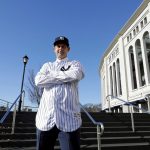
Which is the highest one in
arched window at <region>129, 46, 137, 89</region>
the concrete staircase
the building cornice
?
the building cornice

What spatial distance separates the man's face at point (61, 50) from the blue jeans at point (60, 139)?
78 cm

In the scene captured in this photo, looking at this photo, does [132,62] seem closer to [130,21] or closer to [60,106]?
[130,21]

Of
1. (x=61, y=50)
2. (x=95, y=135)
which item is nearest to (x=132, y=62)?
(x=95, y=135)

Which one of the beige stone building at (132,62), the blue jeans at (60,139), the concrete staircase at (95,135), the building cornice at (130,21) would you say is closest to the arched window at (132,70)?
the beige stone building at (132,62)

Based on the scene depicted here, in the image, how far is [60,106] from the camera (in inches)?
76.9

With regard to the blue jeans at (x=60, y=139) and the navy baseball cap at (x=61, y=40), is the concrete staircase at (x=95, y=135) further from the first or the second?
the navy baseball cap at (x=61, y=40)

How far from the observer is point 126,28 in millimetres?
28453

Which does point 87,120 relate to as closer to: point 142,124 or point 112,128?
point 112,128

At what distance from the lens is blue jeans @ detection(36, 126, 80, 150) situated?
72.4 inches

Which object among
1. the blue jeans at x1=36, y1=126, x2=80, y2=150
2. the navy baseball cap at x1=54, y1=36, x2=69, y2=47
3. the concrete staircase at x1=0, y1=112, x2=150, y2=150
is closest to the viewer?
the blue jeans at x1=36, y1=126, x2=80, y2=150

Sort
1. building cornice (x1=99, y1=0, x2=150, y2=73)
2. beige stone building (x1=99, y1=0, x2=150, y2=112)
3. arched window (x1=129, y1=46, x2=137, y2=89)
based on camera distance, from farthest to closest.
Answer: arched window (x1=129, y1=46, x2=137, y2=89), building cornice (x1=99, y1=0, x2=150, y2=73), beige stone building (x1=99, y1=0, x2=150, y2=112)

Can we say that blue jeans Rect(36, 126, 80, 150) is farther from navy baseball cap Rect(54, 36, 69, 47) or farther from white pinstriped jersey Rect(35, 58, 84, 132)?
navy baseball cap Rect(54, 36, 69, 47)

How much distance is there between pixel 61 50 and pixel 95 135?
5.71 m

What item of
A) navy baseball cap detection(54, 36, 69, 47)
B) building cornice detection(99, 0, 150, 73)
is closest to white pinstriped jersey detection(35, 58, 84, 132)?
navy baseball cap detection(54, 36, 69, 47)
